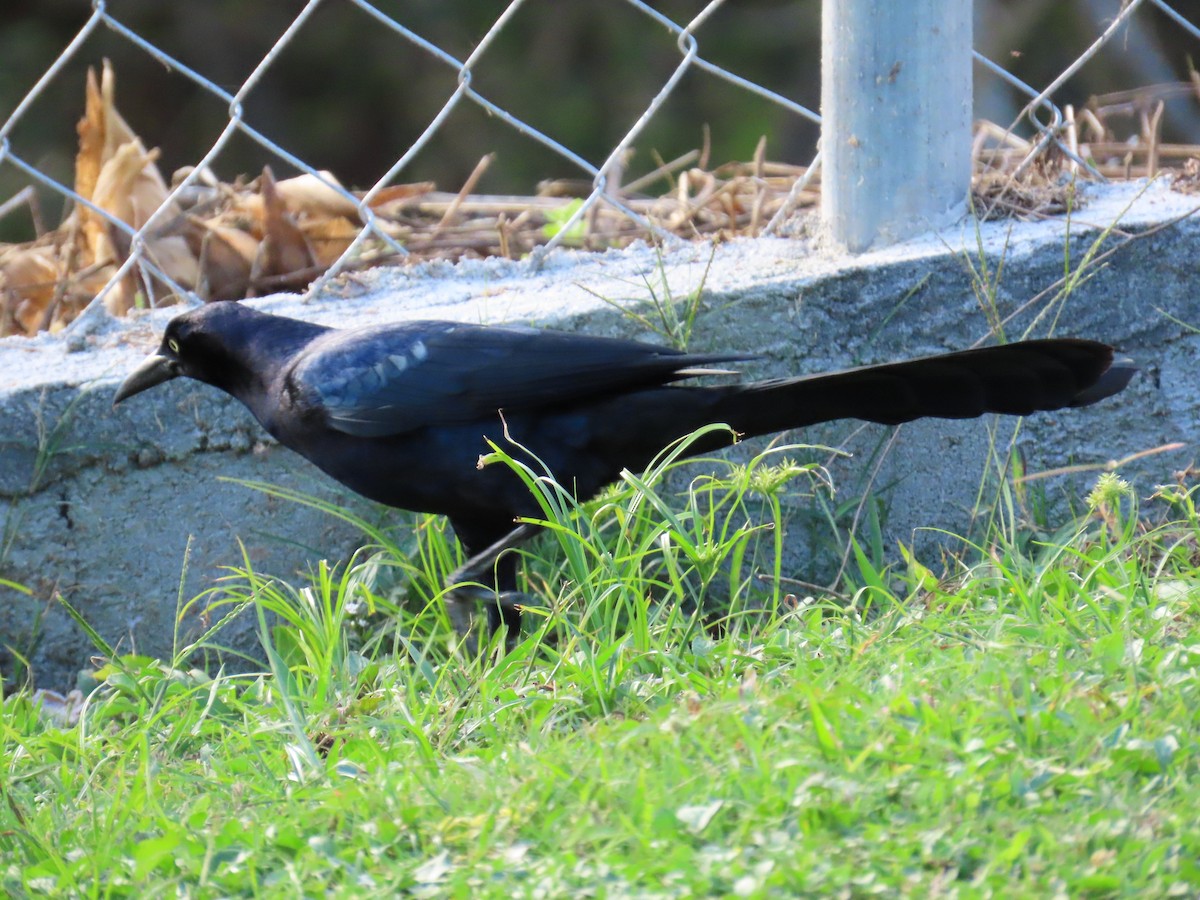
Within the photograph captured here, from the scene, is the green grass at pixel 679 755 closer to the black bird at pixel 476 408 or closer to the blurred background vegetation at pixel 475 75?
the black bird at pixel 476 408

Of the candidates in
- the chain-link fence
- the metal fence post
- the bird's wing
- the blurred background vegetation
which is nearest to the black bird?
the bird's wing

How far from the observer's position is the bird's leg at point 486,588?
2.83m

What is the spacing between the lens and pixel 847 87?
3074 millimetres

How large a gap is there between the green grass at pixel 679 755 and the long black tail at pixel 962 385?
19 cm

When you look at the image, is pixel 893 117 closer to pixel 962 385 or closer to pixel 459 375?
pixel 962 385

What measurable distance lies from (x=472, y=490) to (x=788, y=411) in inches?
24.4

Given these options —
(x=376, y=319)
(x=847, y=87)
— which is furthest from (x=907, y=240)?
(x=376, y=319)

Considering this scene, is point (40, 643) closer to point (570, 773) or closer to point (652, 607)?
point (652, 607)

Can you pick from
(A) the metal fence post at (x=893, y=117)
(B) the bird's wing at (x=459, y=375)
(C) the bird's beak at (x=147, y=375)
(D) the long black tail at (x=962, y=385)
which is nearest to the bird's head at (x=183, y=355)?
(C) the bird's beak at (x=147, y=375)

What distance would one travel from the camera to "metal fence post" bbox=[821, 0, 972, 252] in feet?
9.82

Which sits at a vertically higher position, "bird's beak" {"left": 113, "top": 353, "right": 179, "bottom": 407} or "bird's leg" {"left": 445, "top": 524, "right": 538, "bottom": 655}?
"bird's beak" {"left": 113, "top": 353, "right": 179, "bottom": 407}

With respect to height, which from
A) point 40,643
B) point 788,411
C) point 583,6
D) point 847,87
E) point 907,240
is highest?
point 583,6

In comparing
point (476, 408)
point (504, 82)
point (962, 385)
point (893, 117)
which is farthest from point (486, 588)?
point (504, 82)

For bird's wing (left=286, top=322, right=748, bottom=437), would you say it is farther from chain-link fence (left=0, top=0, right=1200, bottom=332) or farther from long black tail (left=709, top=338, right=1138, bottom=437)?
chain-link fence (left=0, top=0, right=1200, bottom=332)
